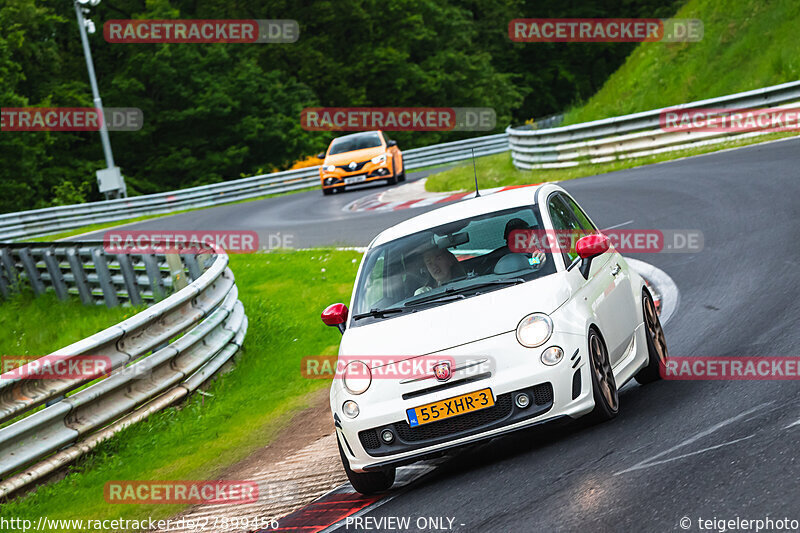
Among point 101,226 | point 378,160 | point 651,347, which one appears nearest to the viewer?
point 651,347

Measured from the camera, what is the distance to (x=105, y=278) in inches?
584

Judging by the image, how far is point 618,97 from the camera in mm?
30625

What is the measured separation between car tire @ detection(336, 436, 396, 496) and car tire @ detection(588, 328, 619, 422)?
4.29ft

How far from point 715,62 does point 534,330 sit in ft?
78.3

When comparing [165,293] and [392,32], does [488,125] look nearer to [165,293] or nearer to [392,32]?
[392,32]

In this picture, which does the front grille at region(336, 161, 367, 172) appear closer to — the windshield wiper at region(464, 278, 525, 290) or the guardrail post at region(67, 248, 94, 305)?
the guardrail post at region(67, 248, 94, 305)

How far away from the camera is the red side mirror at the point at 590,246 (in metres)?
7.03

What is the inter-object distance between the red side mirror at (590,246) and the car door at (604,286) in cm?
12
